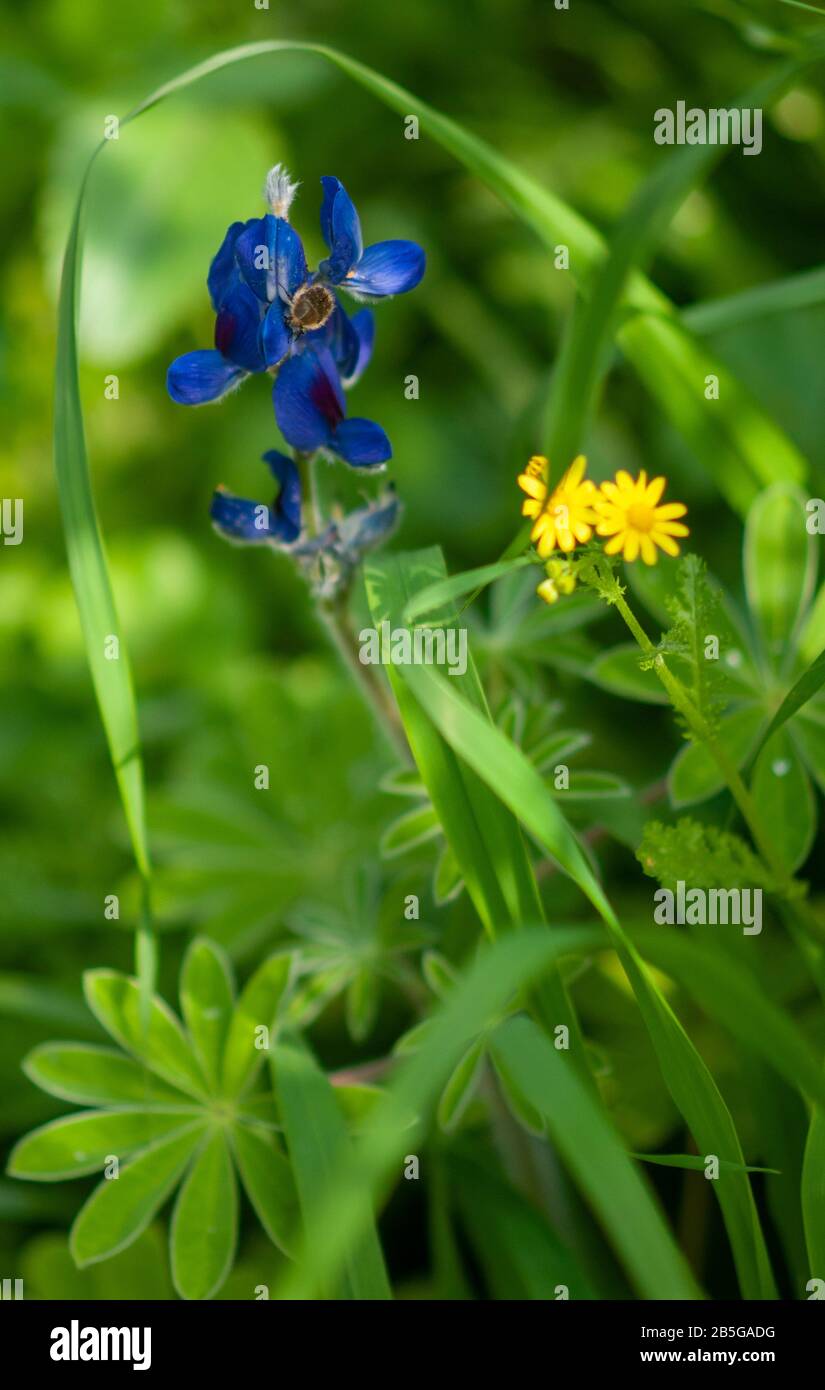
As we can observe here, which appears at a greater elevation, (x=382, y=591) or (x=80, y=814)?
(x=80, y=814)

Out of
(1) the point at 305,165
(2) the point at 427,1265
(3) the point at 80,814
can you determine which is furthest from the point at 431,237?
(2) the point at 427,1265

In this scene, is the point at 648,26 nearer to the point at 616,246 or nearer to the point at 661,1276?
the point at 616,246

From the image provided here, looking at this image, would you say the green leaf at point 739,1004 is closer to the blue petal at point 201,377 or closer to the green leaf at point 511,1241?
the green leaf at point 511,1241

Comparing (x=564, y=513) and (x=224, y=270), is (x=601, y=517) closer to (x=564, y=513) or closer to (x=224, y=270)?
(x=564, y=513)

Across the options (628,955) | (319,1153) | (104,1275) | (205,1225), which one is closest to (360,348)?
(628,955)

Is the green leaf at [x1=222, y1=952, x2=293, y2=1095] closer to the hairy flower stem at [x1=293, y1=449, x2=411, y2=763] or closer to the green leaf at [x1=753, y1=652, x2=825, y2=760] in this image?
the hairy flower stem at [x1=293, y1=449, x2=411, y2=763]

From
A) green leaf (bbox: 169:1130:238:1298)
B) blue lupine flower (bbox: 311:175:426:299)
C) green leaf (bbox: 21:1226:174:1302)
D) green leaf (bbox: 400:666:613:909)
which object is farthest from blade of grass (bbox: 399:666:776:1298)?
green leaf (bbox: 21:1226:174:1302)
